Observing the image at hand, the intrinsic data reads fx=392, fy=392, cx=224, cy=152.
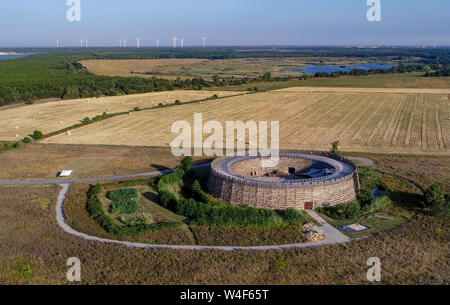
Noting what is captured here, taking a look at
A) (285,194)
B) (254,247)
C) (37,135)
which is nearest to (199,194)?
(285,194)

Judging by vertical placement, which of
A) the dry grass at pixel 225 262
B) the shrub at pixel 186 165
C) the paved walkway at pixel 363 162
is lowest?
the dry grass at pixel 225 262

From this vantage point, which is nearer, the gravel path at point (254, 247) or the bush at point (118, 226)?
the gravel path at point (254, 247)

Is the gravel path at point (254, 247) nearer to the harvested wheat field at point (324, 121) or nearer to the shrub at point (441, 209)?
the shrub at point (441, 209)

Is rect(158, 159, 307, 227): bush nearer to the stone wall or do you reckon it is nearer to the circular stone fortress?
the circular stone fortress

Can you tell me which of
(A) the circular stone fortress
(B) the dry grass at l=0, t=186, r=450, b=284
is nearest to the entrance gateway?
(A) the circular stone fortress

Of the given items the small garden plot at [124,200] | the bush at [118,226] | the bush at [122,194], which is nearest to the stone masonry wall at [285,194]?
the bush at [118,226]
